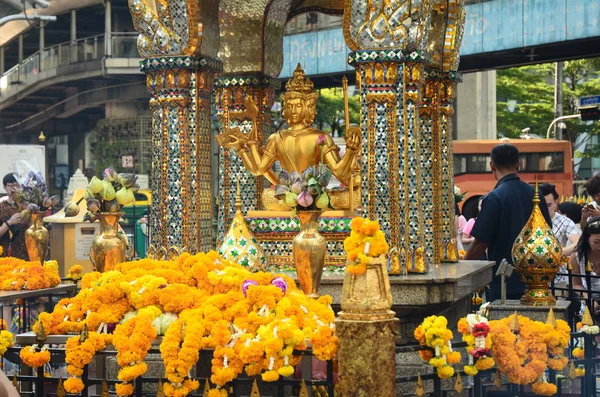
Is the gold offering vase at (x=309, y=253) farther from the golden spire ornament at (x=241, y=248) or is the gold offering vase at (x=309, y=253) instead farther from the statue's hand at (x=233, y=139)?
the statue's hand at (x=233, y=139)

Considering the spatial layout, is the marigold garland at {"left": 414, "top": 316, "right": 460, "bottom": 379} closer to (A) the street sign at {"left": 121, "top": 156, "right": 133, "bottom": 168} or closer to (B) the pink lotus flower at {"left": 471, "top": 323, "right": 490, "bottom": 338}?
(B) the pink lotus flower at {"left": 471, "top": 323, "right": 490, "bottom": 338}

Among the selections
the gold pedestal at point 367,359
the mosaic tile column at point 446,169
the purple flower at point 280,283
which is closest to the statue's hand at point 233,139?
the mosaic tile column at point 446,169

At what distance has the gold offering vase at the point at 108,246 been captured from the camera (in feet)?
40.4

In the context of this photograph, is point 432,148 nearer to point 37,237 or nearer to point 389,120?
point 389,120

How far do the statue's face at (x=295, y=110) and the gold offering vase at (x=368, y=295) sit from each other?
639 cm

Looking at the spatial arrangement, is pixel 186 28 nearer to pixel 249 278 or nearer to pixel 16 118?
pixel 249 278

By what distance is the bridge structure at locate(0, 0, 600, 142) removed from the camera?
25.1 m

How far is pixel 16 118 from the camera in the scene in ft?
177

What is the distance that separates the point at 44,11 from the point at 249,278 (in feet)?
133

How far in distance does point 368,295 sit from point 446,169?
7846 mm

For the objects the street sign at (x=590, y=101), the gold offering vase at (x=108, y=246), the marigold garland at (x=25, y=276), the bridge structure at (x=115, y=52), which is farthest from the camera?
the street sign at (x=590, y=101)

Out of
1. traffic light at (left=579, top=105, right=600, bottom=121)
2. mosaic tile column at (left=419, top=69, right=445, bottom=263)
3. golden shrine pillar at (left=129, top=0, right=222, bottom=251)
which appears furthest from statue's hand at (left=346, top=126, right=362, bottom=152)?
traffic light at (left=579, top=105, right=600, bottom=121)

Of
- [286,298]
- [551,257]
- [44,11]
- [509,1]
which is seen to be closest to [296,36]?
[509,1]

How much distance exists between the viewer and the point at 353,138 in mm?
12953
